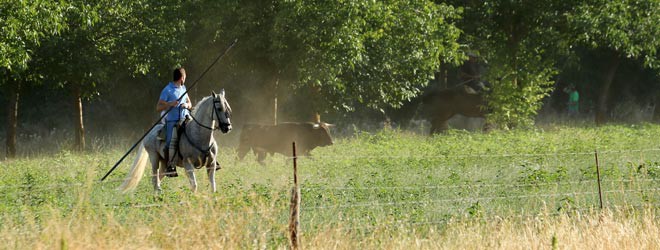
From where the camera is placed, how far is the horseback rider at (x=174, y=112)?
1770 centimetres

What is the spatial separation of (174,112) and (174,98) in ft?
1.18

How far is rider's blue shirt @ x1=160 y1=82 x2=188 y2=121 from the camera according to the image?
58.0 feet

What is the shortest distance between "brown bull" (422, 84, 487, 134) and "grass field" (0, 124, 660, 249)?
20.3 m

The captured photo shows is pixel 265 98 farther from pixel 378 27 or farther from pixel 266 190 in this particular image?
pixel 266 190

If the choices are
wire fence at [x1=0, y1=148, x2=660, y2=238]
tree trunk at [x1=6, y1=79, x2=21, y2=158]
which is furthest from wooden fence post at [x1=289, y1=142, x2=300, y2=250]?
tree trunk at [x1=6, y1=79, x2=21, y2=158]

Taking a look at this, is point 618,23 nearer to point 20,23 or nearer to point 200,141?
point 20,23

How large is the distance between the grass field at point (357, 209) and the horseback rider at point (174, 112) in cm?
115

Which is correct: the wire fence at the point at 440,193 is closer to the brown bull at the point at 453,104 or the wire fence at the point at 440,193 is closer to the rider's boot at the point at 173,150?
the rider's boot at the point at 173,150

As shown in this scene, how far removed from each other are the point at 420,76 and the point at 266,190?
24.4 metres

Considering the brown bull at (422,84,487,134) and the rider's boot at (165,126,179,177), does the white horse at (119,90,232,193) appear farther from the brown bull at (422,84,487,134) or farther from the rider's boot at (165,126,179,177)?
the brown bull at (422,84,487,134)

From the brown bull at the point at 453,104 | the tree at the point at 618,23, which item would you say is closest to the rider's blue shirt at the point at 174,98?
the tree at the point at 618,23

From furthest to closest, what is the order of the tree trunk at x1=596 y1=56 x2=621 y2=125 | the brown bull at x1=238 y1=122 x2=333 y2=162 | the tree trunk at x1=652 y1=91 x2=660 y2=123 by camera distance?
1. the tree trunk at x1=652 y1=91 x2=660 y2=123
2. the tree trunk at x1=596 y1=56 x2=621 y2=125
3. the brown bull at x1=238 y1=122 x2=333 y2=162

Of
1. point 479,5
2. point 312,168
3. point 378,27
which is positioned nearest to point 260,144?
point 312,168

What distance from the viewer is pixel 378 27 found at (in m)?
36.5
